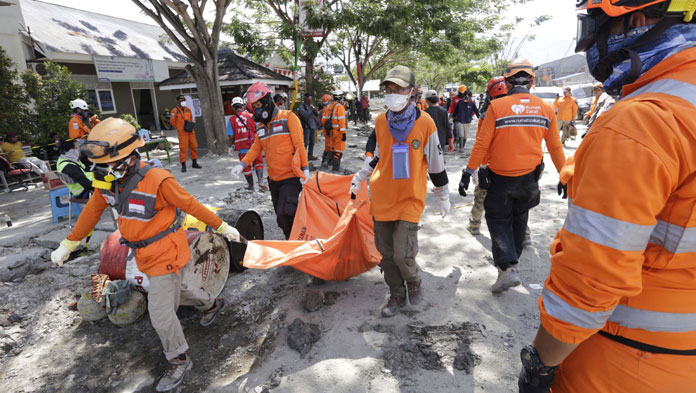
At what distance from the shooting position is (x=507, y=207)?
142 inches

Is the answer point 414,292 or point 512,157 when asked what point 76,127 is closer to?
point 414,292

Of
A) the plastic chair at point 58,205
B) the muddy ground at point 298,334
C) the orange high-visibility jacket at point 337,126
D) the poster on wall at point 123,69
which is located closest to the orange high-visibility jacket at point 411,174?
the muddy ground at point 298,334

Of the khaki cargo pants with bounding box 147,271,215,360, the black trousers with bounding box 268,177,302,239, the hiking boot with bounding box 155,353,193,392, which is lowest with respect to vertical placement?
the hiking boot with bounding box 155,353,193,392

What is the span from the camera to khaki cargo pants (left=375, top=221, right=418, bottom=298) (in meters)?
3.26

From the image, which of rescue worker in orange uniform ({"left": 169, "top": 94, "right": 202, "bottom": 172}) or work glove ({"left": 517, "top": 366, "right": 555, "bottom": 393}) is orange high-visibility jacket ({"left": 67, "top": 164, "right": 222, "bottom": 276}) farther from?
rescue worker in orange uniform ({"left": 169, "top": 94, "right": 202, "bottom": 172})

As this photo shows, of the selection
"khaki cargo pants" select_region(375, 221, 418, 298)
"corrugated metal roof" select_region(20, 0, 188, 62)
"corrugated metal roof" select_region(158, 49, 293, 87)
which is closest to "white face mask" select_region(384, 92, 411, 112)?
"khaki cargo pants" select_region(375, 221, 418, 298)

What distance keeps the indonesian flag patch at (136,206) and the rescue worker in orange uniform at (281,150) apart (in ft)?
6.32

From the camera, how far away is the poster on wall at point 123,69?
1559 centimetres

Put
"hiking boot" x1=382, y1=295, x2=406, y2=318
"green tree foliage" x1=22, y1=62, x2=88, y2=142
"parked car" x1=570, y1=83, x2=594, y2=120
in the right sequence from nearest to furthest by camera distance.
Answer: "hiking boot" x1=382, y1=295, x2=406, y2=318 < "green tree foliage" x1=22, y1=62, x2=88, y2=142 < "parked car" x1=570, y1=83, x2=594, y2=120

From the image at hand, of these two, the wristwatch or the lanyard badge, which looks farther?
the lanyard badge

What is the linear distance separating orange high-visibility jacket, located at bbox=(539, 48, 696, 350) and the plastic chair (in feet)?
24.3

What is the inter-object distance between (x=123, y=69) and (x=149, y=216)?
17.1 meters

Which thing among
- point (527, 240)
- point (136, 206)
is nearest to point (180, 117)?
point (136, 206)

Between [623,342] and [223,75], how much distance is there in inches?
551
